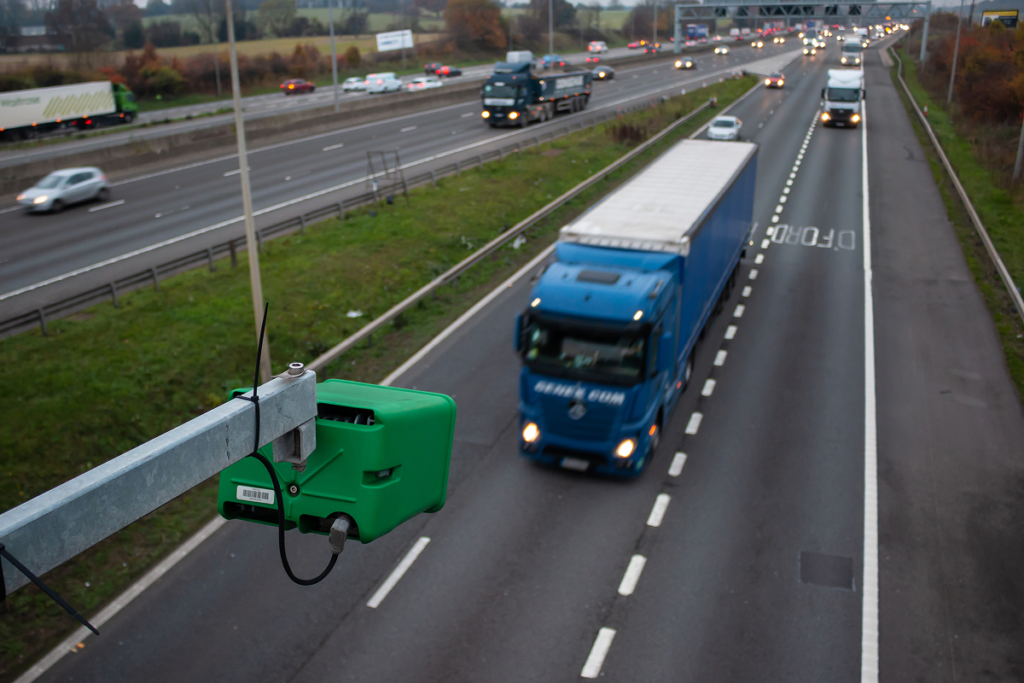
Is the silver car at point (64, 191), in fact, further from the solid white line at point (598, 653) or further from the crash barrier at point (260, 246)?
the solid white line at point (598, 653)

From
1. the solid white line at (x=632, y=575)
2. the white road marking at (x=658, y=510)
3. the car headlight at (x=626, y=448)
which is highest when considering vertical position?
the car headlight at (x=626, y=448)

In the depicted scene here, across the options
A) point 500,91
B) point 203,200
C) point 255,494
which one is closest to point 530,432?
point 255,494

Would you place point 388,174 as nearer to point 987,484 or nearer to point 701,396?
point 701,396

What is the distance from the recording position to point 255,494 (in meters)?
3.98

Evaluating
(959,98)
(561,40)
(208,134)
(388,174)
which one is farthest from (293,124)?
(561,40)

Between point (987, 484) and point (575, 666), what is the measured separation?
834 centimetres

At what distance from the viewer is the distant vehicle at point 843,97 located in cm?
4772

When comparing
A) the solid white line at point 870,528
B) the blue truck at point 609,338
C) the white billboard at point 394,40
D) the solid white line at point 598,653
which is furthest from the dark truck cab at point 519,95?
the solid white line at point 598,653

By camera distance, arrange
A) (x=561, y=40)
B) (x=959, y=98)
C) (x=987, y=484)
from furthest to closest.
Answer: (x=561, y=40) < (x=959, y=98) < (x=987, y=484)

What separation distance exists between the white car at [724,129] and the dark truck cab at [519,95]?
13.3 meters

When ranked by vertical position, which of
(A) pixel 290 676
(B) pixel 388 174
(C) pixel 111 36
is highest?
(C) pixel 111 36

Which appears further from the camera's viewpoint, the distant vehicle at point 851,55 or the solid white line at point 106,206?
the distant vehicle at point 851,55

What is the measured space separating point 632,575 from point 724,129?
118ft

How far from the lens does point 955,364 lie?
18.0m
